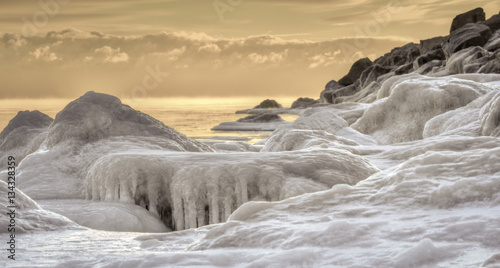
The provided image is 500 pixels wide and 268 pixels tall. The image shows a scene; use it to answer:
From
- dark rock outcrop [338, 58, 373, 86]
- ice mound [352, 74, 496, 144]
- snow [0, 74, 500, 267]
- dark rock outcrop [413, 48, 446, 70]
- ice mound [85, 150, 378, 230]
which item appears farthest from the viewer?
dark rock outcrop [338, 58, 373, 86]

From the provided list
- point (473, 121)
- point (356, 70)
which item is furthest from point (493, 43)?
point (356, 70)

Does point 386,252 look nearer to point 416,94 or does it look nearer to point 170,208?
point 170,208

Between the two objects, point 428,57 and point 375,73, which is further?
point 375,73

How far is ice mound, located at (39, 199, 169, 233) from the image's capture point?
8148 millimetres

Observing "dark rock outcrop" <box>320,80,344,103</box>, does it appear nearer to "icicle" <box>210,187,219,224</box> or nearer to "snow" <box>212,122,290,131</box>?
"snow" <box>212,122,290,131</box>

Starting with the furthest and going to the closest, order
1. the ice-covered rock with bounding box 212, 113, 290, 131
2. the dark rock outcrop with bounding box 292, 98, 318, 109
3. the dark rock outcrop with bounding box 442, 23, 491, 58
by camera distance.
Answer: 1. the dark rock outcrop with bounding box 292, 98, 318, 109
2. the ice-covered rock with bounding box 212, 113, 290, 131
3. the dark rock outcrop with bounding box 442, 23, 491, 58

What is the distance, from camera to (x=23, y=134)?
60.4 ft

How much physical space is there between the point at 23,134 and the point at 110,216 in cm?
1150

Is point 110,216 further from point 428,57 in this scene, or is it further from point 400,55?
point 400,55

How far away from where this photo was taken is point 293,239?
413 cm

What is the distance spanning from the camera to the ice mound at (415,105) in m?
17.4

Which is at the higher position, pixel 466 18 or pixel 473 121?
pixel 466 18

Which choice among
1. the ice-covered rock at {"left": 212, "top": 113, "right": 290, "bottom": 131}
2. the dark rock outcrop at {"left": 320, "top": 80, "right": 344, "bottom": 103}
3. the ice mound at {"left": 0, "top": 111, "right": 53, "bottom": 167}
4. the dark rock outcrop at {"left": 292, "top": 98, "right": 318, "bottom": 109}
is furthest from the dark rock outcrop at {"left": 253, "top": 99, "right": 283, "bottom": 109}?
the ice mound at {"left": 0, "top": 111, "right": 53, "bottom": 167}

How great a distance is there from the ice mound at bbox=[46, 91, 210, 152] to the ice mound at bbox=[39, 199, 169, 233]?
357cm
